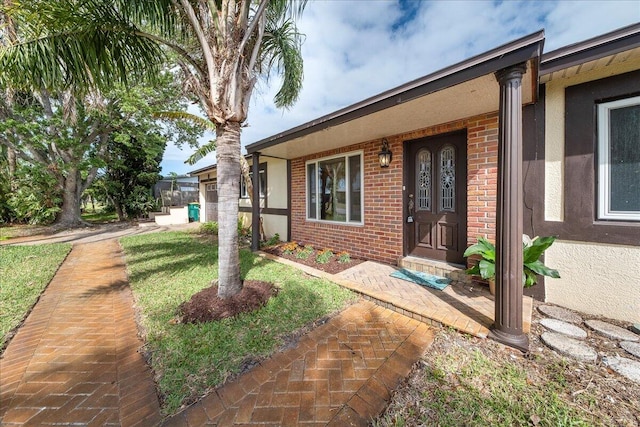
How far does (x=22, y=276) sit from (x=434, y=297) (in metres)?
7.47

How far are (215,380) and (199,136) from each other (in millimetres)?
17188

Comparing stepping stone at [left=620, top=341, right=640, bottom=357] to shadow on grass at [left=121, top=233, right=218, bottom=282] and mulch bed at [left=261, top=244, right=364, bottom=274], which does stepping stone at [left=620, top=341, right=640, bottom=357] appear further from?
shadow on grass at [left=121, top=233, right=218, bottom=282]

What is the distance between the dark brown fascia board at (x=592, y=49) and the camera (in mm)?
2385

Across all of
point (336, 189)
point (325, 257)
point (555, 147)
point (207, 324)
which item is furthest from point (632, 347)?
point (336, 189)

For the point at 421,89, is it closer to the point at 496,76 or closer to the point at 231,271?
the point at 496,76

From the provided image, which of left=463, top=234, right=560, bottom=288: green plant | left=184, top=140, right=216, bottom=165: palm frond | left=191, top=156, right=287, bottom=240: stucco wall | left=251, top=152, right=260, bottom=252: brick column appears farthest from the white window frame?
left=184, top=140, right=216, bottom=165: palm frond

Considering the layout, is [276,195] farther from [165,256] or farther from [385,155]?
[385,155]

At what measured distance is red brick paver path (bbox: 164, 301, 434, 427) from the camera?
1.79 meters

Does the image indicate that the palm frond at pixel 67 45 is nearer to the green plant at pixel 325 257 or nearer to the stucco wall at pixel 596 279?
the green plant at pixel 325 257

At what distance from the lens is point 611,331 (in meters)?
2.74

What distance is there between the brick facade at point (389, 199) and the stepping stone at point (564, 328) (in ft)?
4.19

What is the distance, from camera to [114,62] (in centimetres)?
330

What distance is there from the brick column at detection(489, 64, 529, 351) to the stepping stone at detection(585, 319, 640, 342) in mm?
1086

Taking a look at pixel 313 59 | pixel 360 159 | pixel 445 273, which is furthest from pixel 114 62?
pixel 445 273
